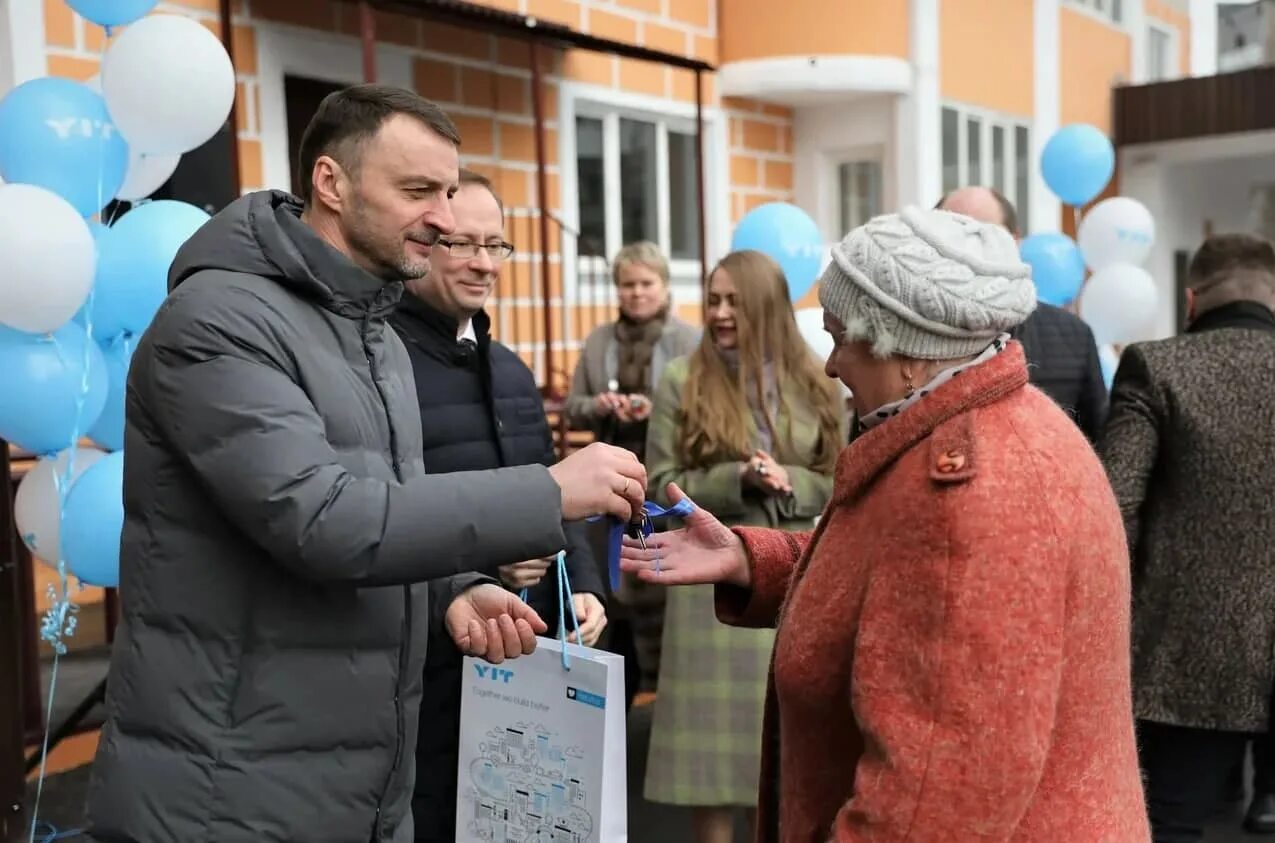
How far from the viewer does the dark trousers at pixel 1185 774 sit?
3000mm

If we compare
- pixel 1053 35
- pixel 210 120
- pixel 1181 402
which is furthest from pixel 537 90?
pixel 1053 35

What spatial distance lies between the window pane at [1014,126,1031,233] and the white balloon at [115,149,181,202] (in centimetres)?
1024

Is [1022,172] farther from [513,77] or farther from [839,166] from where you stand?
[513,77]

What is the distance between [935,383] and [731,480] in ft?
5.99

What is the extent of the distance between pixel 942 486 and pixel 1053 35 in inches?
502

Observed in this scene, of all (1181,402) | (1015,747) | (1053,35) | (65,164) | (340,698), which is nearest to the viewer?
(1015,747)

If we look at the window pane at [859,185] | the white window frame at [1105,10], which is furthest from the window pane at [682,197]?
the white window frame at [1105,10]

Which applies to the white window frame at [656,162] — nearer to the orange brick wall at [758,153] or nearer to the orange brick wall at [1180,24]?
the orange brick wall at [758,153]

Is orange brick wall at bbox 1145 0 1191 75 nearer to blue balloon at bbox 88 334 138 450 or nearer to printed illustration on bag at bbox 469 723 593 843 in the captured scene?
blue balloon at bbox 88 334 138 450

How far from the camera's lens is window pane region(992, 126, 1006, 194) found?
1206 centimetres

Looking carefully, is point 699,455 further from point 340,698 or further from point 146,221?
point 340,698

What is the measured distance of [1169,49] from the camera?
55.1 feet

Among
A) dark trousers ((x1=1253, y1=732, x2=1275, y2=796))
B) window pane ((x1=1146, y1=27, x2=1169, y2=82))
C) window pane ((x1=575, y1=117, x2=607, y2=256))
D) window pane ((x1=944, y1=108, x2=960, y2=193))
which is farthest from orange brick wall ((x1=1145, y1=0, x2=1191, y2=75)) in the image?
dark trousers ((x1=1253, y1=732, x2=1275, y2=796))

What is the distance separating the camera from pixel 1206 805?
3012mm
